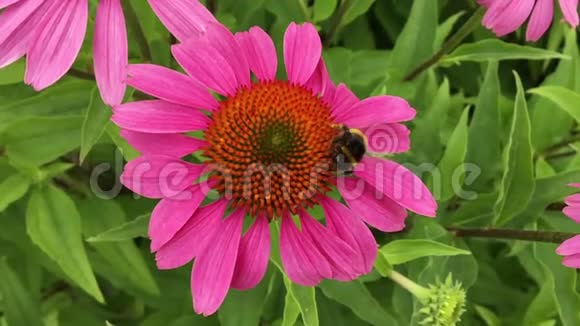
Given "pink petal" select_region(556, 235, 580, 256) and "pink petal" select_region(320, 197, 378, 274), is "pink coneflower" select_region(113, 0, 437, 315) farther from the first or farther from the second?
"pink petal" select_region(556, 235, 580, 256)

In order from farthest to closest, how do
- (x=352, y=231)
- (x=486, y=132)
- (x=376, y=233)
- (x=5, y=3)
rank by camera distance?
(x=376, y=233)
(x=486, y=132)
(x=352, y=231)
(x=5, y=3)

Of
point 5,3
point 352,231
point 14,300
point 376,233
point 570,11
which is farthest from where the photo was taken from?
point 376,233

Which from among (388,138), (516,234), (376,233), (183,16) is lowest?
(376,233)

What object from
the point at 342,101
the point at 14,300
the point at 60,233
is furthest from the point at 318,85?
the point at 14,300

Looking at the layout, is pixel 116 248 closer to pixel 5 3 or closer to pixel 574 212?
pixel 5 3

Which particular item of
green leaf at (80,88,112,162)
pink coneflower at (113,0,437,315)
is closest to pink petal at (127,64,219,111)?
pink coneflower at (113,0,437,315)

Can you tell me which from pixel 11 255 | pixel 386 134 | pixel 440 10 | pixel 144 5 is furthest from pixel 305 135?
pixel 440 10

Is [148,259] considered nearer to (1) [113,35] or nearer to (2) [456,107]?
(1) [113,35]
